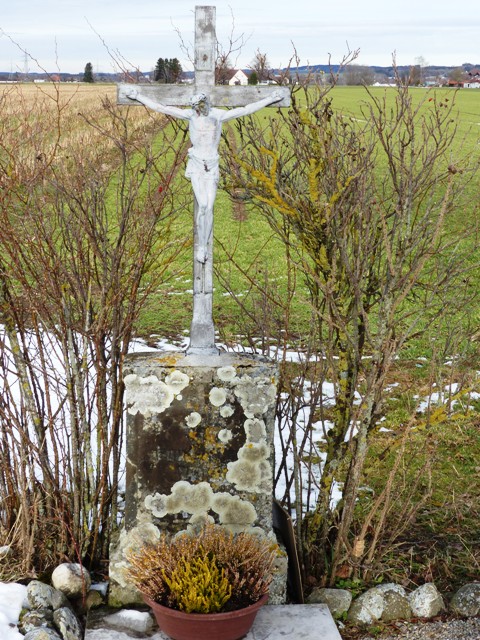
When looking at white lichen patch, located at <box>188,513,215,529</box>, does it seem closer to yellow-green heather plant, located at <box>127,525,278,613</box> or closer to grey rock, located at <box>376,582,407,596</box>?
yellow-green heather plant, located at <box>127,525,278,613</box>

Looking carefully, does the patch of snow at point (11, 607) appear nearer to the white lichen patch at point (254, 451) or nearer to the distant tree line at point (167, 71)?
the white lichen patch at point (254, 451)

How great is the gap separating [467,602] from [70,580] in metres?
2.31

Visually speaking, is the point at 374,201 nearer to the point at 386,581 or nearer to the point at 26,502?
the point at 386,581

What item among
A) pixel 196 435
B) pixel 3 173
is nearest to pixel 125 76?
pixel 3 173

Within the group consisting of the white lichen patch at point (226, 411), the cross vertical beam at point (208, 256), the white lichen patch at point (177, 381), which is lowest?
the white lichen patch at point (226, 411)

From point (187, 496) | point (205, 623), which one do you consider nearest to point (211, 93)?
point (187, 496)

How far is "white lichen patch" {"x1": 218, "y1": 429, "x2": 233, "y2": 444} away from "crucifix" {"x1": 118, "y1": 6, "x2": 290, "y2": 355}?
37.1 inches

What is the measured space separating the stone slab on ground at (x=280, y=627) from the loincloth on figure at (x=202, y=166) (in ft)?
7.90

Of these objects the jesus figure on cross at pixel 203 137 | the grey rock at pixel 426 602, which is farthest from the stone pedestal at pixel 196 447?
the jesus figure on cross at pixel 203 137

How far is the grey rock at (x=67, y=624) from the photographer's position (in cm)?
442

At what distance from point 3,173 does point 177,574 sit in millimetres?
2475

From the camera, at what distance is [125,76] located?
5.43 m

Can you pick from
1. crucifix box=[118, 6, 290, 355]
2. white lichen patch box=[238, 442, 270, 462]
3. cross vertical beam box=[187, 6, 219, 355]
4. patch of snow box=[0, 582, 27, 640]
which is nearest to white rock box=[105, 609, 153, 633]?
patch of snow box=[0, 582, 27, 640]

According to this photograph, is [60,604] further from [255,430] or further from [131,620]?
[255,430]
